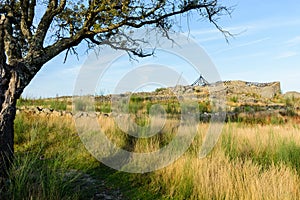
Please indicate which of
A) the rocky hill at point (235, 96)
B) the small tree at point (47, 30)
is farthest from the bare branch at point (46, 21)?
the rocky hill at point (235, 96)

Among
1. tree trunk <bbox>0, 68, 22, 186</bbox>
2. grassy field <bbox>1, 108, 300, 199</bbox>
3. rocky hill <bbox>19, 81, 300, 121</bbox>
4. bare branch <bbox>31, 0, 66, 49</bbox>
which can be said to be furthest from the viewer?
rocky hill <bbox>19, 81, 300, 121</bbox>

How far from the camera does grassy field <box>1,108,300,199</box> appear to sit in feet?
13.3

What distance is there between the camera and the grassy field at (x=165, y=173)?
13.3ft

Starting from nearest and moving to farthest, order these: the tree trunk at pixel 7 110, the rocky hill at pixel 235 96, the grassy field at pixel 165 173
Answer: the grassy field at pixel 165 173 < the tree trunk at pixel 7 110 < the rocky hill at pixel 235 96

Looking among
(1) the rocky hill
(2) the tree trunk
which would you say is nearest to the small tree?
(2) the tree trunk

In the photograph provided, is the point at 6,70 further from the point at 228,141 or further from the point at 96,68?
the point at 228,141

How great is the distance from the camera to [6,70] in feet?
16.9

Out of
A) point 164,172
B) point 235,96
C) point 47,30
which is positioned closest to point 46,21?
point 47,30

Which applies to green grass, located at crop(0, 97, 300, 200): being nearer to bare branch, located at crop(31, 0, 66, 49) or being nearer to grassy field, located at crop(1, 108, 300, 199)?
grassy field, located at crop(1, 108, 300, 199)

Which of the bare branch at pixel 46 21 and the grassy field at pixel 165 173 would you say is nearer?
the grassy field at pixel 165 173

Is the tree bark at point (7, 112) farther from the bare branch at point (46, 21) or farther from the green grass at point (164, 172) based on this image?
the bare branch at point (46, 21)

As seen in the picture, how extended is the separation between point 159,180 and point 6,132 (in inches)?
103

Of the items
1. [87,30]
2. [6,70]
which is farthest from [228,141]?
[6,70]

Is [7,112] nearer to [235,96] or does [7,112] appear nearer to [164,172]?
[164,172]
